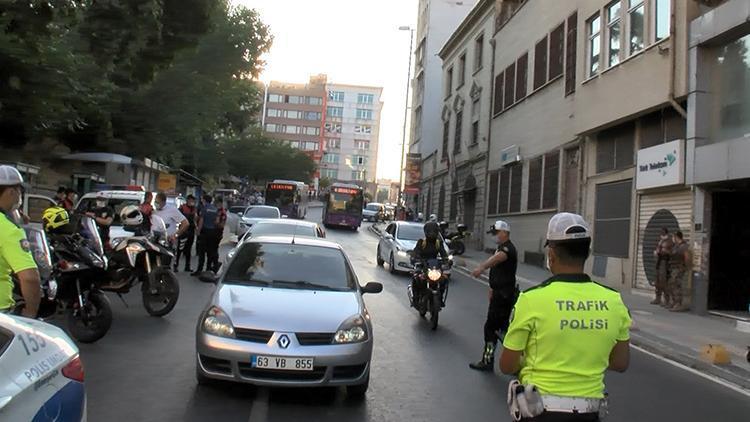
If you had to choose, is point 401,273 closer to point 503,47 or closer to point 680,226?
point 680,226

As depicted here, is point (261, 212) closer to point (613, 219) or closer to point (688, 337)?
point (613, 219)

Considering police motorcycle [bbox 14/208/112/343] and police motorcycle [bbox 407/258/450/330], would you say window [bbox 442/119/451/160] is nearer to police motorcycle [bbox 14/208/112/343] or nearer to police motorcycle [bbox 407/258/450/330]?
police motorcycle [bbox 407/258/450/330]

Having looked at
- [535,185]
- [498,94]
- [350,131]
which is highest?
[350,131]

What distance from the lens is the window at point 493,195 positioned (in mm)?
30594

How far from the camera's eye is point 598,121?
19000mm

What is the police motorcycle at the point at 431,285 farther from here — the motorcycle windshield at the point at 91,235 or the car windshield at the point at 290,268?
the motorcycle windshield at the point at 91,235

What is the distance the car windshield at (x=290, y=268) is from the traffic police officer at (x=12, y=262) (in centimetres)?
272

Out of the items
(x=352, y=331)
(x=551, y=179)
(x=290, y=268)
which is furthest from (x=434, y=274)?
(x=551, y=179)

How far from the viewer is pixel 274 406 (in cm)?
545

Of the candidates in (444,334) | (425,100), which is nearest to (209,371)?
(444,334)

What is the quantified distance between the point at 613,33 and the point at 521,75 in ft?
29.8

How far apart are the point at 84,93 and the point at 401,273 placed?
9564mm

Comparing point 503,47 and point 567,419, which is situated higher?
point 503,47

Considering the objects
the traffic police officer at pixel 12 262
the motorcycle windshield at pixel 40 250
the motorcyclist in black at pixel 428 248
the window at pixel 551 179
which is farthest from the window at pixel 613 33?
the traffic police officer at pixel 12 262
